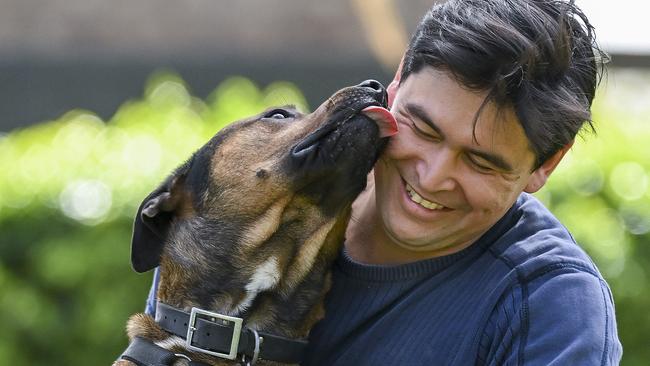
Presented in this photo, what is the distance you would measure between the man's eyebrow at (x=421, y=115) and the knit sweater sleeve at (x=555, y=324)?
0.48m

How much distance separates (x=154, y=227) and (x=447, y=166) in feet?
3.42

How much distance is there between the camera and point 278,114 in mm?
3701

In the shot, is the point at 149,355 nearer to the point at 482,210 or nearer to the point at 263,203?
the point at 263,203

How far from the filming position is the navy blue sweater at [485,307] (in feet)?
9.39

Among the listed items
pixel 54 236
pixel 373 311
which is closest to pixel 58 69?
pixel 54 236

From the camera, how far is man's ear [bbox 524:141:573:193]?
3.19 meters

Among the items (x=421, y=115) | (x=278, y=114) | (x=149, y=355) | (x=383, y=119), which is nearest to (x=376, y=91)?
(x=383, y=119)

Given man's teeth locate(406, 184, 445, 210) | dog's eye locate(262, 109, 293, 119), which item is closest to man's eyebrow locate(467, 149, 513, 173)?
man's teeth locate(406, 184, 445, 210)

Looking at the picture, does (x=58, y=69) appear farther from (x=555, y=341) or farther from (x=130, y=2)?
(x=555, y=341)

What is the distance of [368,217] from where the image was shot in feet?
11.6

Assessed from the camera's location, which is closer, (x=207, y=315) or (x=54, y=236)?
(x=207, y=315)

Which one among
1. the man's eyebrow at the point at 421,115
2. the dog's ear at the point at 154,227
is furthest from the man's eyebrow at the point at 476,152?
the dog's ear at the point at 154,227

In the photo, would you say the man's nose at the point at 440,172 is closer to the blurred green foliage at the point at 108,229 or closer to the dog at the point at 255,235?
the dog at the point at 255,235

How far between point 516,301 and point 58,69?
6.42 metres
